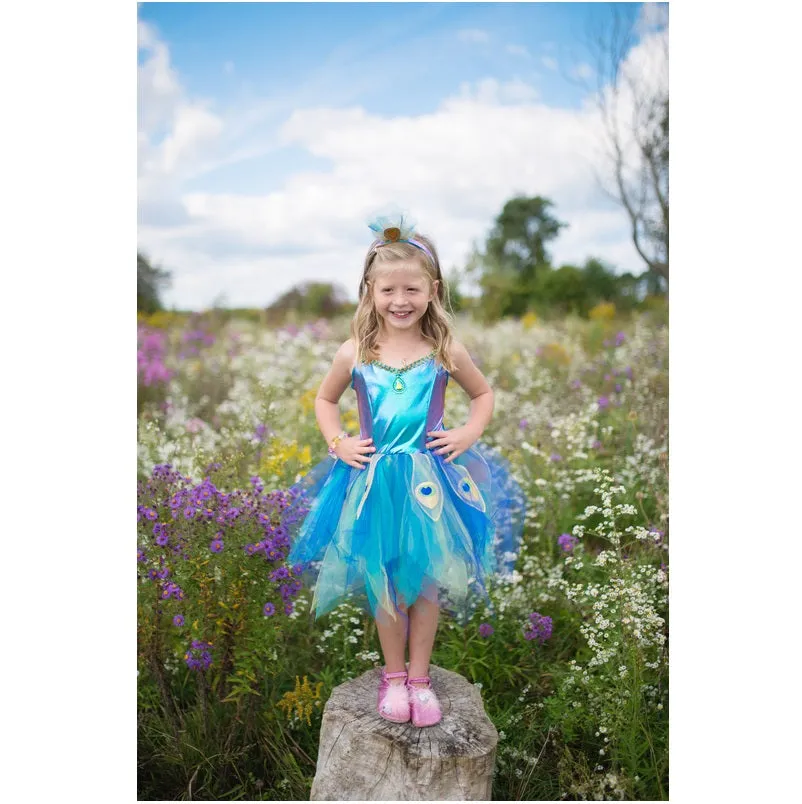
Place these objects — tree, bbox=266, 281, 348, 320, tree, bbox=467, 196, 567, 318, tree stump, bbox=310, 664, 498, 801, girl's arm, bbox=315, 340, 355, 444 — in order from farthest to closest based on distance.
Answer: tree, bbox=266, 281, 348, 320
tree, bbox=467, 196, 567, 318
girl's arm, bbox=315, 340, 355, 444
tree stump, bbox=310, 664, 498, 801

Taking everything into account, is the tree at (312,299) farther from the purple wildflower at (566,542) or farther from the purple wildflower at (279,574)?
the purple wildflower at (279,574)

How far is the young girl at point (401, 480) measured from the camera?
2178mm

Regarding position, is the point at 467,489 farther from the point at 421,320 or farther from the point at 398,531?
the point at 421,320

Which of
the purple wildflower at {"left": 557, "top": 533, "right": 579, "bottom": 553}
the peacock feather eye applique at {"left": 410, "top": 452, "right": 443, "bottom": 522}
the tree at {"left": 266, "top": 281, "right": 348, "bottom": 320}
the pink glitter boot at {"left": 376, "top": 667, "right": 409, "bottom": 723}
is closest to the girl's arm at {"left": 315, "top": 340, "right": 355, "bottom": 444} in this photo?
the peacock feather eye applique at {"left": 410, "top": 452, "right": 443, "bottom": 522}

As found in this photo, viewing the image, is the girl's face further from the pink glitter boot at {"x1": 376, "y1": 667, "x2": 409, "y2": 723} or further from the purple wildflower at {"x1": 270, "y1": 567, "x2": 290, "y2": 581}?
the pink glitter boot at {"x1": 376, "y1": 667, "x2": 409, "y2": 723}

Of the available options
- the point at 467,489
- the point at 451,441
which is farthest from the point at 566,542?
the point at 451,441

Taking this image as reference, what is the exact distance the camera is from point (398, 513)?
218 cm

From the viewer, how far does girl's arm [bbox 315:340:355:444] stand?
2.33 meters

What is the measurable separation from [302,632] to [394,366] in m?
1.32

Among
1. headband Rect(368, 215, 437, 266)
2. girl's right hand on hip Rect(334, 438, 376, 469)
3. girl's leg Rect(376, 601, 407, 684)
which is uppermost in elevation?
headband Rect(368, 215, 437, 266)

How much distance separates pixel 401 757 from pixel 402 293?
1.34m

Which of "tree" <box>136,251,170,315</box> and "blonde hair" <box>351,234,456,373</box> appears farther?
"tree" <box>136,251,170,315</box>

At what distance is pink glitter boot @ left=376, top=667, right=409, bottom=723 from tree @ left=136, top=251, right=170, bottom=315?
452 cm
